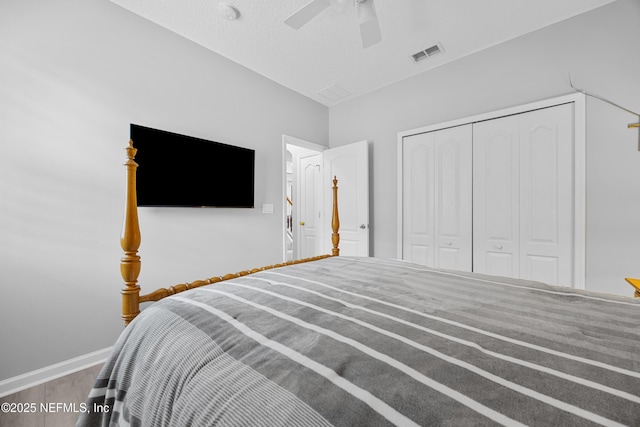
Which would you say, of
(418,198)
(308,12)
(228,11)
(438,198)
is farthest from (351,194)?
(228,11)

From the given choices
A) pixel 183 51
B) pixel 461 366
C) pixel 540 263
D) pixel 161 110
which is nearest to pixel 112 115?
pixel 161 110

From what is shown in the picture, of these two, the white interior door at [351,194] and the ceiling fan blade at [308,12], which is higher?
the ceiling fan blade at [308,12]

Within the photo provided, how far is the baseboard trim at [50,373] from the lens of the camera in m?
1.64

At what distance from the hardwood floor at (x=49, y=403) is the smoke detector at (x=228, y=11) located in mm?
3002

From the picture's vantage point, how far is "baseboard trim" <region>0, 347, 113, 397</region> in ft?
5.38

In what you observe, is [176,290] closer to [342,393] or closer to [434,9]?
[342,393]

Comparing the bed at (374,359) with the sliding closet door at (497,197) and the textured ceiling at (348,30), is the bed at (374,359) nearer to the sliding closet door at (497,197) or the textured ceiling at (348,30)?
the sliding closet door at (497,197)

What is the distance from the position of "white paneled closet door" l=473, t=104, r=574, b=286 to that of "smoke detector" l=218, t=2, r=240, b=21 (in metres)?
2.55

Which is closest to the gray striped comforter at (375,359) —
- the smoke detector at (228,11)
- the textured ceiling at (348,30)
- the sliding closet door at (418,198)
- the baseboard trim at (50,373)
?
the baseboard trim at (50,373)

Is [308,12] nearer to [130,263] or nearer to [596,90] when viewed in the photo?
[130,263]

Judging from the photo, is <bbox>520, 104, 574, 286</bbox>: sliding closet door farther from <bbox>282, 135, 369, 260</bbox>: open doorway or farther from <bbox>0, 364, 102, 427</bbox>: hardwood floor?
<bbox>0, 364, 102, 427</bbox>: hardwood floor

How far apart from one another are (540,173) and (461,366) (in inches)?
102

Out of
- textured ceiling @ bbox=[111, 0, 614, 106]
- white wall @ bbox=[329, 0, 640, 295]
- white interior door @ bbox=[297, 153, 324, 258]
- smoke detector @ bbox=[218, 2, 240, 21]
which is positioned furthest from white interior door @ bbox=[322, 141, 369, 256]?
smoke detector @ bbox=[218, 2, 240, 21]

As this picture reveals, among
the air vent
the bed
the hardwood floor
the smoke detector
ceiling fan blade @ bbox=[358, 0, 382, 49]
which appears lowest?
the hardwood floor
